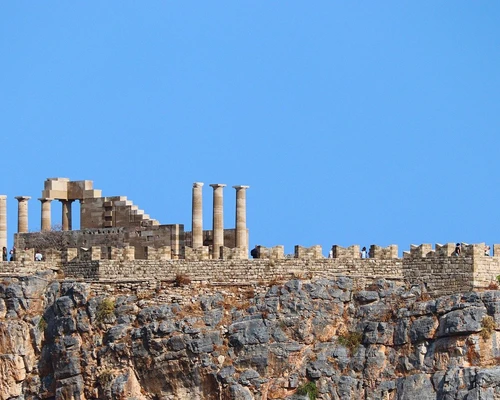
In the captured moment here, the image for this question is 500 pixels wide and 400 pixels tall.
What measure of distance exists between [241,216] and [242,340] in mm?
9562

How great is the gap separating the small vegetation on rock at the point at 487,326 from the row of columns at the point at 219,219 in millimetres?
15416

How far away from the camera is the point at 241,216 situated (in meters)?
163

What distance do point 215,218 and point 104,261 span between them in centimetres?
736

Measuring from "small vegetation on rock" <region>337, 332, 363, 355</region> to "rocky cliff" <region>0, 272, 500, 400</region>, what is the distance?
0.17 ft

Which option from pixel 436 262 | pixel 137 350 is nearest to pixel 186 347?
pixel 137 350

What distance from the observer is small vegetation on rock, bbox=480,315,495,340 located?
504 feet

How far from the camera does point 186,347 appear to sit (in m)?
156

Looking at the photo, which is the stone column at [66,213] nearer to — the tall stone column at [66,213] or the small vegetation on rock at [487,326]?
the tall stone column at [66,213]

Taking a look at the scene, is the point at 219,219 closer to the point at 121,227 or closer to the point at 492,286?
the point at 121,227

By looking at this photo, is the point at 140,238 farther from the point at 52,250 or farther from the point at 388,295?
the point at 388,295

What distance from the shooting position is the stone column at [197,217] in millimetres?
163875

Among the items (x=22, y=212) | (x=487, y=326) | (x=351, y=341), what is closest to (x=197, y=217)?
(x=22, y=212)

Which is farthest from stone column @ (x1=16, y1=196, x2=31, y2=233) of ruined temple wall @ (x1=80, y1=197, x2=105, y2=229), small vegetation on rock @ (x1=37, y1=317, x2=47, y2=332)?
small vegetation on rock @ (x1=37, y1=317, x2=47, y2=332)

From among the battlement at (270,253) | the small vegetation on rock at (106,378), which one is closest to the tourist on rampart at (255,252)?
the battlement at (270,253)
